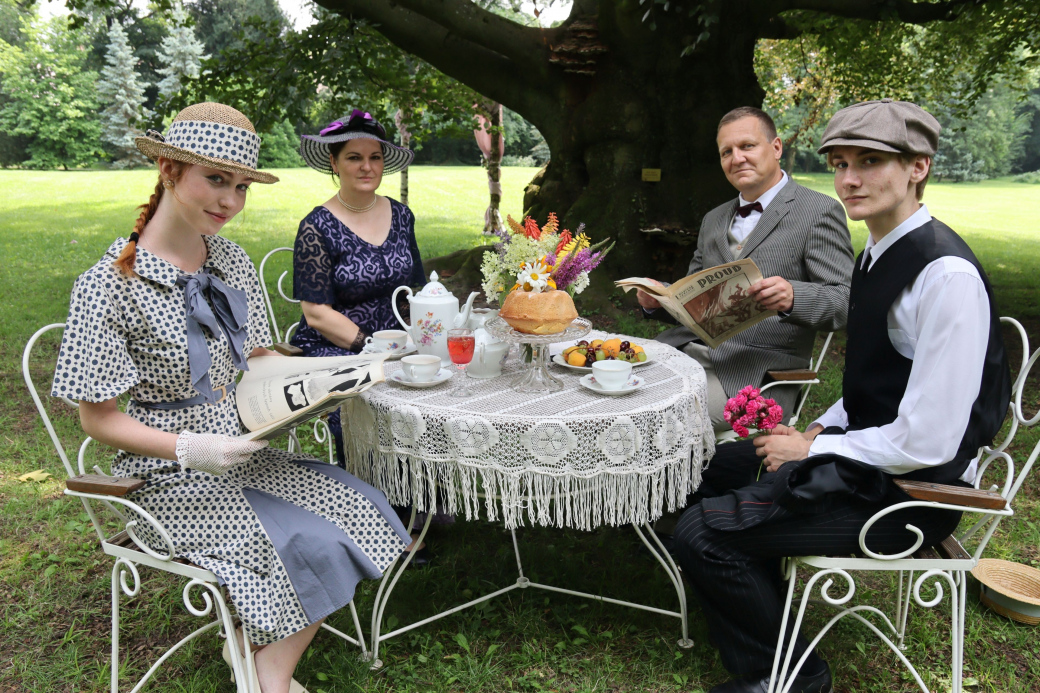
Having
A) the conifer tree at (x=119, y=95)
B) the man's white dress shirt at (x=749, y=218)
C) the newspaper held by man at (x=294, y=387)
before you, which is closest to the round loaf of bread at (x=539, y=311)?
the newspaper held by man at (x=294, y=387)

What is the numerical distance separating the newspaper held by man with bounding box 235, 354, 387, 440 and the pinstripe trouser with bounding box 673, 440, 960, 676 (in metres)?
1.13

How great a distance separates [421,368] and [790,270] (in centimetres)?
166

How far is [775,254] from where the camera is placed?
3.03m

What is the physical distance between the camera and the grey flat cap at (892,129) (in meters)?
1.87

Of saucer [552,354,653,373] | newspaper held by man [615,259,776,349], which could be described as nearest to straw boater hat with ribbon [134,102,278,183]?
saucer [552,354,653,373]

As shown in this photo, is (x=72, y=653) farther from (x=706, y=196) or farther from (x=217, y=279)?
(x=706, y=196)

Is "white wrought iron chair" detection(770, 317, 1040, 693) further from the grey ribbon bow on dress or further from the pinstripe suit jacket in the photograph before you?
the grey ribbon bow on dress

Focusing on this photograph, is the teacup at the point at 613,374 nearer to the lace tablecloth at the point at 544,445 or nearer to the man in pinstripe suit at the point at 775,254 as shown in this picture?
the lace tablecloth at the point at 544,445

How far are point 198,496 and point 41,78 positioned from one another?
3240 centimetres

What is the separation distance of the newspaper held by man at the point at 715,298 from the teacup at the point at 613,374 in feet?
1.30

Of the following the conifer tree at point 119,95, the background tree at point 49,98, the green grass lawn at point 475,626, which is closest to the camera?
the green grass lawn at point 475,626

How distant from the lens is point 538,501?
2.21m

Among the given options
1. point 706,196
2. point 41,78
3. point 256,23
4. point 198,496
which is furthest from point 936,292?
point 41,78

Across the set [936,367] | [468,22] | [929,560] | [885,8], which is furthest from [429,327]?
[885,8]
